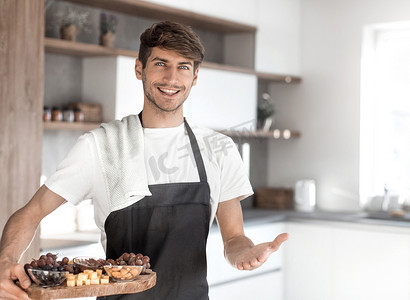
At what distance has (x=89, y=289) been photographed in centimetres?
174

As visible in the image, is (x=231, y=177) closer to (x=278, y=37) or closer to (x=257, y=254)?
(x=257, y=254)

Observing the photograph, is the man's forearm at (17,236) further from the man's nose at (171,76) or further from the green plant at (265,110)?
the green plant at (265,110)

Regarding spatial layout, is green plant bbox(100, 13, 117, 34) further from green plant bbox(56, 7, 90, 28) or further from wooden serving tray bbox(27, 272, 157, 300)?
wooden serving tray bbox(27, 272, 157, 300)

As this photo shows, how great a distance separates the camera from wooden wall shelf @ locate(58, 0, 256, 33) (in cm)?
432

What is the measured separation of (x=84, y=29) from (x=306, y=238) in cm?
219

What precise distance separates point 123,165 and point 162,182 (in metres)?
0.14

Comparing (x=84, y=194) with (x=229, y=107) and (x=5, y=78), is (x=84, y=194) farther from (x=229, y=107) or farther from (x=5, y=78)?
(x=229, y=107)

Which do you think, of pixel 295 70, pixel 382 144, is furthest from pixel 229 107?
pixel 382 144

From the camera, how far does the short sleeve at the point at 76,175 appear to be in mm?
2014

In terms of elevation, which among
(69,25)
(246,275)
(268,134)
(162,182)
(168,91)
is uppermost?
(69,25)

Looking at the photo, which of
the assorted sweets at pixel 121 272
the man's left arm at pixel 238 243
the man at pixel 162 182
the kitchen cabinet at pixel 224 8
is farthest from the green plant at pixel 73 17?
the assorted sweets at pixel 121 272

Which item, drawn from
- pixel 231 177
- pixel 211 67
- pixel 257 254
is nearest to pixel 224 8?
pixel 211 67

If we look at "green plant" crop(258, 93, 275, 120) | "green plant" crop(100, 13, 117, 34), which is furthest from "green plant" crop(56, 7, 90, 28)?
"green plant" crop(258, 93, 275, 120)

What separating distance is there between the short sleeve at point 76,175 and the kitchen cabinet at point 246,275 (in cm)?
235
